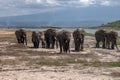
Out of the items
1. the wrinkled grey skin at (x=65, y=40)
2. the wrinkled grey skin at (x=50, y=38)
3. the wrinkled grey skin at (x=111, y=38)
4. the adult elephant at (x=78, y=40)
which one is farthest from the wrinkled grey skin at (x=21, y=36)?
the wrinkled grey skin at (x=65, y=40)

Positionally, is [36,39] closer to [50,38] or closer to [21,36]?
[50,38]

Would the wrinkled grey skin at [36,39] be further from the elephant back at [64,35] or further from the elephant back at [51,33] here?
the elephant back at [64,35]

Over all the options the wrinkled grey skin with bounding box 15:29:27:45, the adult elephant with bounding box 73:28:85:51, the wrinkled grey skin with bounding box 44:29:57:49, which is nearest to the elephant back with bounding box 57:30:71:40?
the adult elephant with bounding box 73:28:85:51

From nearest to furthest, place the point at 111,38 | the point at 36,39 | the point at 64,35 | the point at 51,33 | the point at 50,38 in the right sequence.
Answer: the point at 64,35 < the point at 50,38 < the point at 111,38 < the point at 51,33 < the point at 36,39

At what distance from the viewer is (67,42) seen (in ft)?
142

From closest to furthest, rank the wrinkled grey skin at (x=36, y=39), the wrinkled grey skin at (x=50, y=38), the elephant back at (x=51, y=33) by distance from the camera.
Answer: the wrinkled grey skin at (x=50, y=38)
the elephant back at (x=51, y=33)
the wrinkled grey skin at (x=36, y=39)

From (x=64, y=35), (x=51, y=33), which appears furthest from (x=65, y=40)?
(x=51, y=33)

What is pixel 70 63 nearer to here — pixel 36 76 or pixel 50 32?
pixel 36 76

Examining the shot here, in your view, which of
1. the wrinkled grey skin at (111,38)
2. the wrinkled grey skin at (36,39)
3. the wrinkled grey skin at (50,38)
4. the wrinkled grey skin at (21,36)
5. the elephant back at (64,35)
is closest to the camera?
the elephant back at (64,35)

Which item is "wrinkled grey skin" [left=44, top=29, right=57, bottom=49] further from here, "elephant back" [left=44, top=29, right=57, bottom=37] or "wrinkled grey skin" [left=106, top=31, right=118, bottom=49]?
"wrinkled grey skin" [left=106, top=31, right=118, bottom=49]

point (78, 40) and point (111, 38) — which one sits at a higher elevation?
point (78, 40)

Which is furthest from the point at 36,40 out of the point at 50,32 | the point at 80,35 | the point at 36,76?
the point at 36,76

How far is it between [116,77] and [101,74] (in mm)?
1440

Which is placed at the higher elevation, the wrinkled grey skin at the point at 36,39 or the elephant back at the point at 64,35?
the elephant back at the point at 64,35
